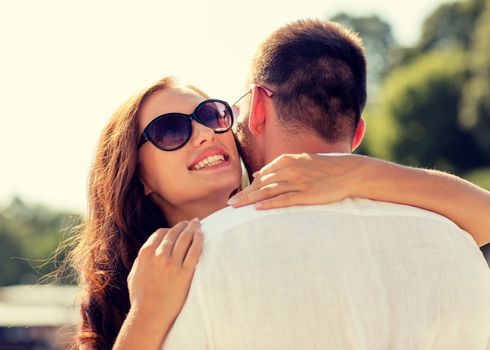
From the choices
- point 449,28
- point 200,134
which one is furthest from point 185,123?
point 449,28

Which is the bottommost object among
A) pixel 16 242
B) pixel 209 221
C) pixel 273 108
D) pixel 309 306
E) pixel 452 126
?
→ pixel 16 242

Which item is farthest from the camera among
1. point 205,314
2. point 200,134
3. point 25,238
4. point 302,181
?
point 25,238

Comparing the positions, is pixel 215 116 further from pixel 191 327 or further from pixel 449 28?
pixel 449 28

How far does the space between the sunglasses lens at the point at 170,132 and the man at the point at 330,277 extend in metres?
1.24

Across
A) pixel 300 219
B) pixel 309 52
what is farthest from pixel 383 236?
pixel 309 52

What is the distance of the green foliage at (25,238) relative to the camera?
77.2 metres

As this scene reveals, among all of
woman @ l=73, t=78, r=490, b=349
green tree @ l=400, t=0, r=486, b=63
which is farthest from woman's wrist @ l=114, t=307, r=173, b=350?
green tree @ l=400, t=0, r=486, b=63

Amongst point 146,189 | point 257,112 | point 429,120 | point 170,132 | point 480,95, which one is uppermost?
point 257,112

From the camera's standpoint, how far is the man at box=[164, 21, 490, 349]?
3016 millimetres

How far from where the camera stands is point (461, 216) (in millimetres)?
3469

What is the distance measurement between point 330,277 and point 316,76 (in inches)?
31.6

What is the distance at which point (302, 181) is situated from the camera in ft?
10.8

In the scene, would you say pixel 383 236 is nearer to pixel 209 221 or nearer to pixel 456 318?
pixel 456 318

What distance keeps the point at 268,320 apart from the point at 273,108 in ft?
2.84
